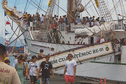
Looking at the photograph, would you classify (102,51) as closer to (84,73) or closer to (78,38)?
(84,73)

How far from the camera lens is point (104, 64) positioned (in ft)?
34.8

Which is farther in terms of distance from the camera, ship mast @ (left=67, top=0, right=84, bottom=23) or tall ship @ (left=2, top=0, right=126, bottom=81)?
ship mast @ (left=67, top=0, right=84, bottom=23)

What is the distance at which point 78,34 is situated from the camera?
1398 cm

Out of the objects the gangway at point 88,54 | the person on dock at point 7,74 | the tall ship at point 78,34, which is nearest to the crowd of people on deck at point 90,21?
the tall ship at point 78,34

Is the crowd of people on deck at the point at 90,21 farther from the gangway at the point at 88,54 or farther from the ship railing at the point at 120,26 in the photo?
the gangway at the point at 88,54

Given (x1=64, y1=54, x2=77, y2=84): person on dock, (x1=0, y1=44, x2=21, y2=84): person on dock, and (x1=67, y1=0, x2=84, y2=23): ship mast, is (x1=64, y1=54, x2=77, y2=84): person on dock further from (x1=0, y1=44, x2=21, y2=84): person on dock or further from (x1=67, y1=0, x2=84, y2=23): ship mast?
(x1=67, y1=0, x2=84, y2=23): ship mast

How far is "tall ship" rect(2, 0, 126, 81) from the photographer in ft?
33.4

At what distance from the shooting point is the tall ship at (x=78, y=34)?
1018 cm

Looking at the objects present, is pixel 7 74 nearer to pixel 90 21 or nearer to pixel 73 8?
pixel 90 21

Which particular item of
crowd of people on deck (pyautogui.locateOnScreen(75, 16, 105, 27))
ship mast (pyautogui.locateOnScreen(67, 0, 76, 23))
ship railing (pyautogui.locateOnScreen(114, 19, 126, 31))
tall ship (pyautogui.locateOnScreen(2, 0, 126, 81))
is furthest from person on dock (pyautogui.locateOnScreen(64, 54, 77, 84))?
ship mast (pyautogui.locateOnScreen(67, 0, 76, 23))

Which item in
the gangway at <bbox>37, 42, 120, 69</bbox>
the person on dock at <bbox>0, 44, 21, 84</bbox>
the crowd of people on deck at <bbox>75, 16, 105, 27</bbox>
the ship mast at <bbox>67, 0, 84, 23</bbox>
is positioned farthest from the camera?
the ship mast at <bbox>67, 0, 84, 23</bbox>

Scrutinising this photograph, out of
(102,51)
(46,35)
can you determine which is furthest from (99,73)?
(46,35)

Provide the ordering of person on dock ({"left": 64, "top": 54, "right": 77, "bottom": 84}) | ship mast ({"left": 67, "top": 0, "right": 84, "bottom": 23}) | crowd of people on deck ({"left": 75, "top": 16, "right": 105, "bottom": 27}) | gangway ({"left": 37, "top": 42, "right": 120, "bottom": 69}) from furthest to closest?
ship mast ({"left": 67, "top": 0, "right": 84, "bottom": 23}) → crowd of people on deck ({"left": 75, "top": 16, "right": 105, "bottom": 27}) → gangway ({"left": 37, "top": 42, "right": 120, "bottom": 69}) → person on dock ({"left": 64, "top": 54, "right": 77, "bottom": 84})

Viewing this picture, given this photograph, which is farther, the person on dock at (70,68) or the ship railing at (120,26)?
the ship railing at (120,26)
